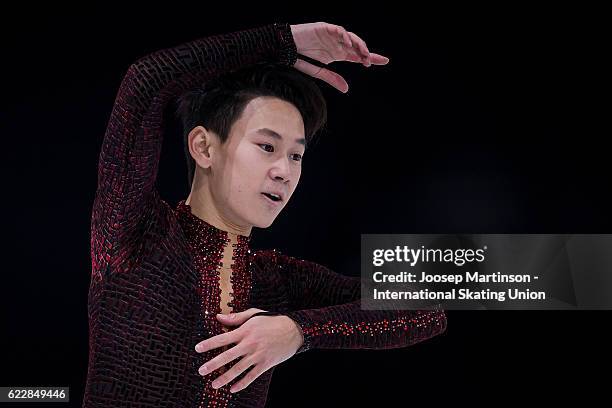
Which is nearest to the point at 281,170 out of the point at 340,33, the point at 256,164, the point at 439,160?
the point at 256,164

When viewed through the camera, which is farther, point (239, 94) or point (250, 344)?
point (239, 94)

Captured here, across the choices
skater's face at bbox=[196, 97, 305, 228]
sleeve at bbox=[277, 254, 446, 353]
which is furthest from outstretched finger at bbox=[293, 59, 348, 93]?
sleeve at bbox=[277, 254, 446, 353]

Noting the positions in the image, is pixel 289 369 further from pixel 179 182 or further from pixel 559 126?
pixel 559 126

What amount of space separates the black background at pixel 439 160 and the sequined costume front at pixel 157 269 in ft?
1.95

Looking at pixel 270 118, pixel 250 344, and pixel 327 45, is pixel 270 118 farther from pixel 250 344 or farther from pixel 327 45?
pixel 250 344

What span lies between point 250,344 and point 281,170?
1.05 ft

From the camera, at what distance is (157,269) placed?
1.31m

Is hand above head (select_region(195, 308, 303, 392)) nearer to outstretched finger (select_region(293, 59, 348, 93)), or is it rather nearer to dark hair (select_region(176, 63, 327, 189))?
dark hair (select_region(176, 63, 327, 189))

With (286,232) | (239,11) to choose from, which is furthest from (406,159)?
(239,11)

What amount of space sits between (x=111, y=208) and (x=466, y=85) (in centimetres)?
109

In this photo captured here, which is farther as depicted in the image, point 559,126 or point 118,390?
point 559,126

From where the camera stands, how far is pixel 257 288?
1.47m

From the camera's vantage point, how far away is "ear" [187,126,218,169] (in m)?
1.42

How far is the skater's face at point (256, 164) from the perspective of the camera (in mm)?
1389
